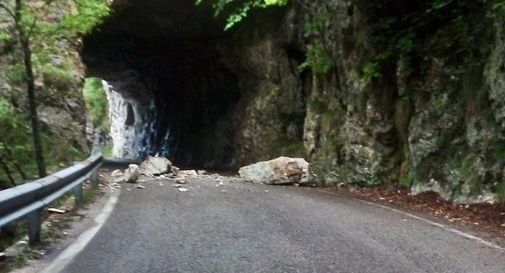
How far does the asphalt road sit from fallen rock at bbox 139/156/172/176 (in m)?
7.01

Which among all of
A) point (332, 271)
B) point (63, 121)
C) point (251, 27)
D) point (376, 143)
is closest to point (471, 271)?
point (332, 271)

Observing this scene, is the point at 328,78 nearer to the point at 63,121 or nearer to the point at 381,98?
the point at 381,98

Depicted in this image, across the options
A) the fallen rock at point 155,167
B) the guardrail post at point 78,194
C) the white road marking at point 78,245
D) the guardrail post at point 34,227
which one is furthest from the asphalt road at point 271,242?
the fallen rock at point 155,167

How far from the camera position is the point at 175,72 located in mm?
29391

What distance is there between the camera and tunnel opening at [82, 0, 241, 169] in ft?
69.8

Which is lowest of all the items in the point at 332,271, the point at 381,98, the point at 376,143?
the point at 332,271

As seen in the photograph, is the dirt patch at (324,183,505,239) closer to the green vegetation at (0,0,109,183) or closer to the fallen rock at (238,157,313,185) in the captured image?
the fallen rock at (238,157,313,185)

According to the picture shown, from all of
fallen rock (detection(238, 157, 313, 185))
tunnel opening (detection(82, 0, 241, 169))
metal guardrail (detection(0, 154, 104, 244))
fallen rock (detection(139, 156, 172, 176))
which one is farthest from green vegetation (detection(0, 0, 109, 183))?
tunnel opening (detection(82, 0, 241, 169))

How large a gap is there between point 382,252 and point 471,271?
0.85 m

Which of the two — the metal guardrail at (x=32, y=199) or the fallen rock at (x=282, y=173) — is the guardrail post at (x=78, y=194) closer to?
the metal guardrail at (x=32, y=199)

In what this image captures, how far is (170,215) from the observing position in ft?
23.6

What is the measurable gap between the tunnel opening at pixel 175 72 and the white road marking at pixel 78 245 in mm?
12351

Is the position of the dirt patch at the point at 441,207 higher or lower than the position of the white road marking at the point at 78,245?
higher

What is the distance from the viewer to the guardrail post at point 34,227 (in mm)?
4898
